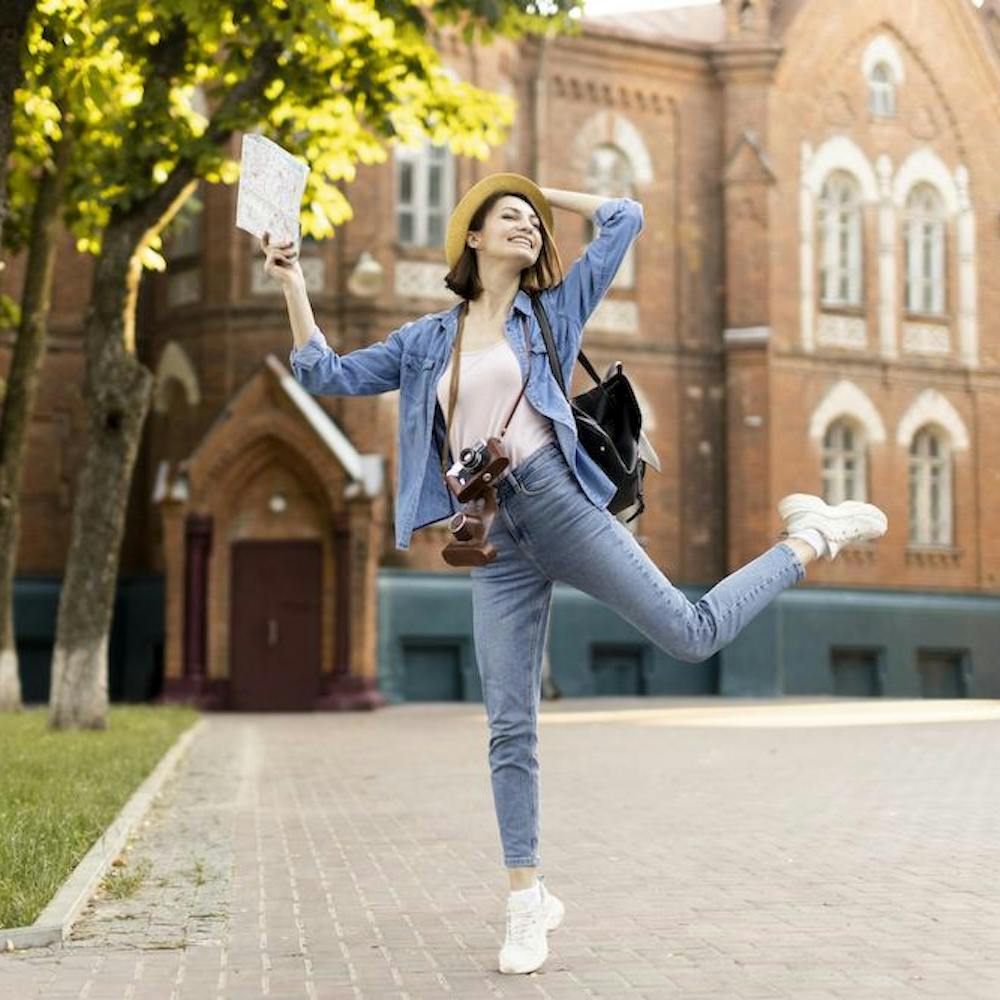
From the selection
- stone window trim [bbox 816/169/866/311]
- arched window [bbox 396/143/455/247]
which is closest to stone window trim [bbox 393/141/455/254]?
arched window [bbox 396/143/455/247]

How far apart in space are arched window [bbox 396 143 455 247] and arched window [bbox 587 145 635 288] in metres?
2.78

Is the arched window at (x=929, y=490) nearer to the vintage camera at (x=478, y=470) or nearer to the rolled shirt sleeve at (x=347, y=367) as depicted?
the rolled shirt sleeve at (x=347, y=367)

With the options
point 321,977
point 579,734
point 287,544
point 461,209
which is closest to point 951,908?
point 321,977

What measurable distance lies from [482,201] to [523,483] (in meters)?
0.94

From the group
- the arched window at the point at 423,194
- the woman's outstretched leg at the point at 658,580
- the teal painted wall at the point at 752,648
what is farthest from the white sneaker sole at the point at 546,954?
the arched window at the point at 423,194

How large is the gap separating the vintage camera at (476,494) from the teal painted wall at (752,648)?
21.4 metres

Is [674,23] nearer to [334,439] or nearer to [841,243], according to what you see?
[841,243]

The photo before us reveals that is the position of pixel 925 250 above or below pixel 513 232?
above

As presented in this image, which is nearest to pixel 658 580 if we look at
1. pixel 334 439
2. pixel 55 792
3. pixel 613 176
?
pixel 55 792

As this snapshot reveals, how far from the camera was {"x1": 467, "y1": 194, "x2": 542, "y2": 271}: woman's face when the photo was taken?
5523 millimetres

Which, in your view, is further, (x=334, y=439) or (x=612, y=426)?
(x=334, y=439)

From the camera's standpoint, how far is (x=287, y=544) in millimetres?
26484

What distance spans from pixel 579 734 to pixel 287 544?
929 cm

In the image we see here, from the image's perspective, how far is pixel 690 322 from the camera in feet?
99.2
